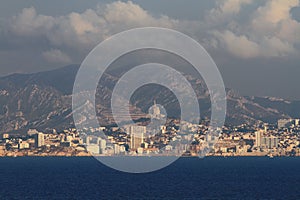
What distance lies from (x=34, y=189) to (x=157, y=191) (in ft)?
108

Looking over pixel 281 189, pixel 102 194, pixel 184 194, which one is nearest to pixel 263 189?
pixel 281 189

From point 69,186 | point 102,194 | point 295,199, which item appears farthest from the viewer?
point 69,186

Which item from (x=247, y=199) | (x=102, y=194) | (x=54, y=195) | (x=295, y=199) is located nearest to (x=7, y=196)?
(x=54, y=195)

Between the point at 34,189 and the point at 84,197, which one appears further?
the point at 34,189

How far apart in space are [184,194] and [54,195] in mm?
30093

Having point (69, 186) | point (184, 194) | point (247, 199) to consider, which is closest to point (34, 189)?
point (69, 186)

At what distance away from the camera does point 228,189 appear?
182750 mm

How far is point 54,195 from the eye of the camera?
162500mm

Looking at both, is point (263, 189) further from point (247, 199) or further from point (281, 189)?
point (247, 199)

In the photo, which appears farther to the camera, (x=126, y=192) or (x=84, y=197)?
(x=126, y=192)

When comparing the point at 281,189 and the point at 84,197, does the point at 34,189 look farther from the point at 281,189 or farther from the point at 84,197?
the point at 281,189

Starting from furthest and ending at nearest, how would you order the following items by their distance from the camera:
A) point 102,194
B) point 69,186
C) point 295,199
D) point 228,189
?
point 69,186 → point 228,189 → point 102,194 → point 295,199

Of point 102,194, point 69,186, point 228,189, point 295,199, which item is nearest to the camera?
point 295,199

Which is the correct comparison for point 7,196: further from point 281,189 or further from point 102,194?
point 281,189
